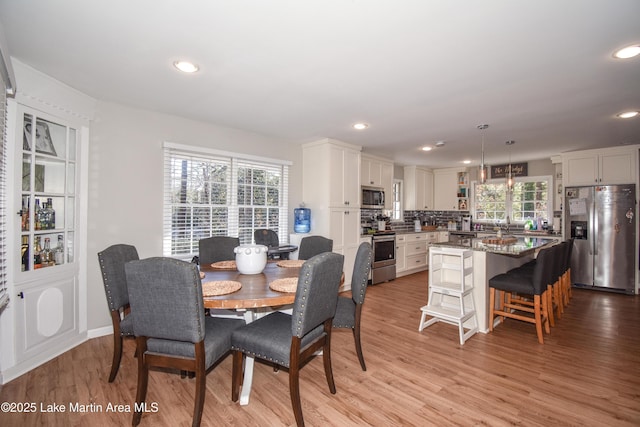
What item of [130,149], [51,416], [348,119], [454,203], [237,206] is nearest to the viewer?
[51,416]

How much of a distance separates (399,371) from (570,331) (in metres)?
2.15

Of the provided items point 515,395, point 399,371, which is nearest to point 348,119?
point 399,371

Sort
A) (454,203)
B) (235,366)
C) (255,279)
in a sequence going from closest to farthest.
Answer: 1. (235,366)
2. (255,279)
3. (454,203)

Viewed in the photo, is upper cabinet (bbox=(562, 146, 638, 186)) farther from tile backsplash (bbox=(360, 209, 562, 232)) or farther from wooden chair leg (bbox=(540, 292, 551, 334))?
wooden chair leg (bbox=(540, 292, 551, 334))

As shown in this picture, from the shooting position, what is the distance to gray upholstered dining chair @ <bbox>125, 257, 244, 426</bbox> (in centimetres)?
159

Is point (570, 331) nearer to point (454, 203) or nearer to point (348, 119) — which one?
point (348, 119)

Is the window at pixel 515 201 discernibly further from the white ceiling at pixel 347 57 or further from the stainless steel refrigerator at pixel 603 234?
the white ceiling at pixel 347 57

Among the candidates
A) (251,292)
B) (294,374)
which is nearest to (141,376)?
(251,292)

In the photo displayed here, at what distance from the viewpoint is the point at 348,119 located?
11.5ft

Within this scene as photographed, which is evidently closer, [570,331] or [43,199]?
[43,199]

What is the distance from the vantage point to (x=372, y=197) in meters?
5.55

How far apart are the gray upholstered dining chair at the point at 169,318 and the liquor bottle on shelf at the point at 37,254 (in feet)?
5.12

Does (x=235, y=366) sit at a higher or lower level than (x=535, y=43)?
lower

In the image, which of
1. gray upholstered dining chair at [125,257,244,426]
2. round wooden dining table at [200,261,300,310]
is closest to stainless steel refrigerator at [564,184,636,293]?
round wooden dining table at [200,261,300,310]
